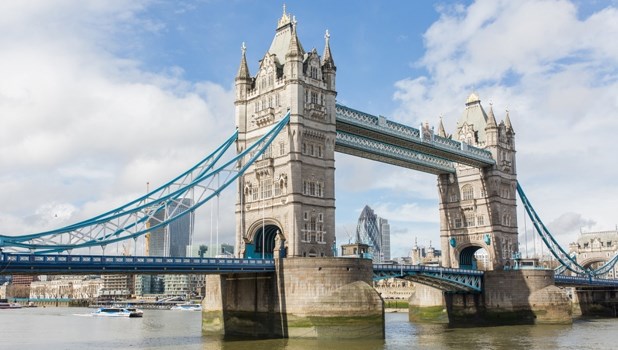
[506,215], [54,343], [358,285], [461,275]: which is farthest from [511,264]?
[54,343]

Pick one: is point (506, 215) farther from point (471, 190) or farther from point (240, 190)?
point (240, 190)

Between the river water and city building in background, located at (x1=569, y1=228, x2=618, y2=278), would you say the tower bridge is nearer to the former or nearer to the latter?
the river water

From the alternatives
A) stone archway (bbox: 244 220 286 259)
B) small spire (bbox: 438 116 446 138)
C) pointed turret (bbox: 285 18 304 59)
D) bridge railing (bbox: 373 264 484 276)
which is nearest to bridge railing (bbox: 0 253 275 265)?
stone archway (bbox: 244 220 286 259)

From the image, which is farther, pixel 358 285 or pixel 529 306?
pixel 529 306

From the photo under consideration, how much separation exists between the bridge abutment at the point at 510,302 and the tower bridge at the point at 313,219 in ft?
0.38

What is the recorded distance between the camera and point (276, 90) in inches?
2394

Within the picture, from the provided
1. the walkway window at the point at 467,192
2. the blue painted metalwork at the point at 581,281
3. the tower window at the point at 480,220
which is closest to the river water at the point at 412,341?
the tower window at the point at 480,220

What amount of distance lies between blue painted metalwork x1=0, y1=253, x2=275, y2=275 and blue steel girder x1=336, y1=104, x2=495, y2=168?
18.0 m

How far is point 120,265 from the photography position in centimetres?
4569

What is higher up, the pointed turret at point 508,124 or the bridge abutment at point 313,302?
the pointed turret at point 508,124

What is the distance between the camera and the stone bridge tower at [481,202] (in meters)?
82.1

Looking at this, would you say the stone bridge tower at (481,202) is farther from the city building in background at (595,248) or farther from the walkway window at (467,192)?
the city building in background at (595,248)

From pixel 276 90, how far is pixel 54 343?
28.0 meters

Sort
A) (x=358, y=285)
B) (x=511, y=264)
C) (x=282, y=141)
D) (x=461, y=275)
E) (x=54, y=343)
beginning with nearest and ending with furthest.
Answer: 1. (x=358, y=285)
2. (x=54, y=343)
3. (x=282, y=141)
4. (x=461, y=275)
5. (x=511, y=264)
